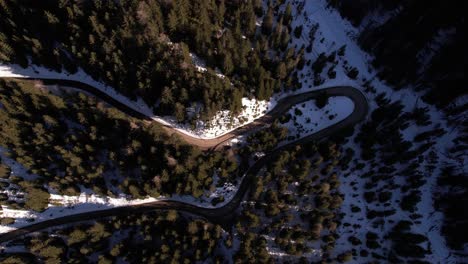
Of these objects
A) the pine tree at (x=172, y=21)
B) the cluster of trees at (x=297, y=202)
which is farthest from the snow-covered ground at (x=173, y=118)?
the cluster of trees at (x=297, y=202)

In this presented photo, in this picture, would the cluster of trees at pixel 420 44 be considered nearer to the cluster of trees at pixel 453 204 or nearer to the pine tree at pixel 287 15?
the pine tree at pixel 287 15

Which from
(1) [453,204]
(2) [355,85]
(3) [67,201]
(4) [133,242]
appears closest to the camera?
(1) [453,204]

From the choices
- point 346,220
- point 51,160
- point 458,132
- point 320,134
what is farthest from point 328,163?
point 51,160

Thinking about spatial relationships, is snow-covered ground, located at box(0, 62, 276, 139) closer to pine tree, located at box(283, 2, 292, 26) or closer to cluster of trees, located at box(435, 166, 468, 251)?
pine tree, located at box(283, 2, 292, 26)

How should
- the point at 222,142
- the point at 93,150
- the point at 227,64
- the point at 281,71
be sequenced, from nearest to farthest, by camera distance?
1. the point at 93,150
2. the point at 227,64
3. the point at 281,71
4. the point at 222,142

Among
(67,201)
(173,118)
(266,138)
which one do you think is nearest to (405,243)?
(266,138)

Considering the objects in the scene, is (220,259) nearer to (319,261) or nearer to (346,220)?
(319,261)

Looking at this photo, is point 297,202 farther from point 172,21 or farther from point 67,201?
point 67,201
